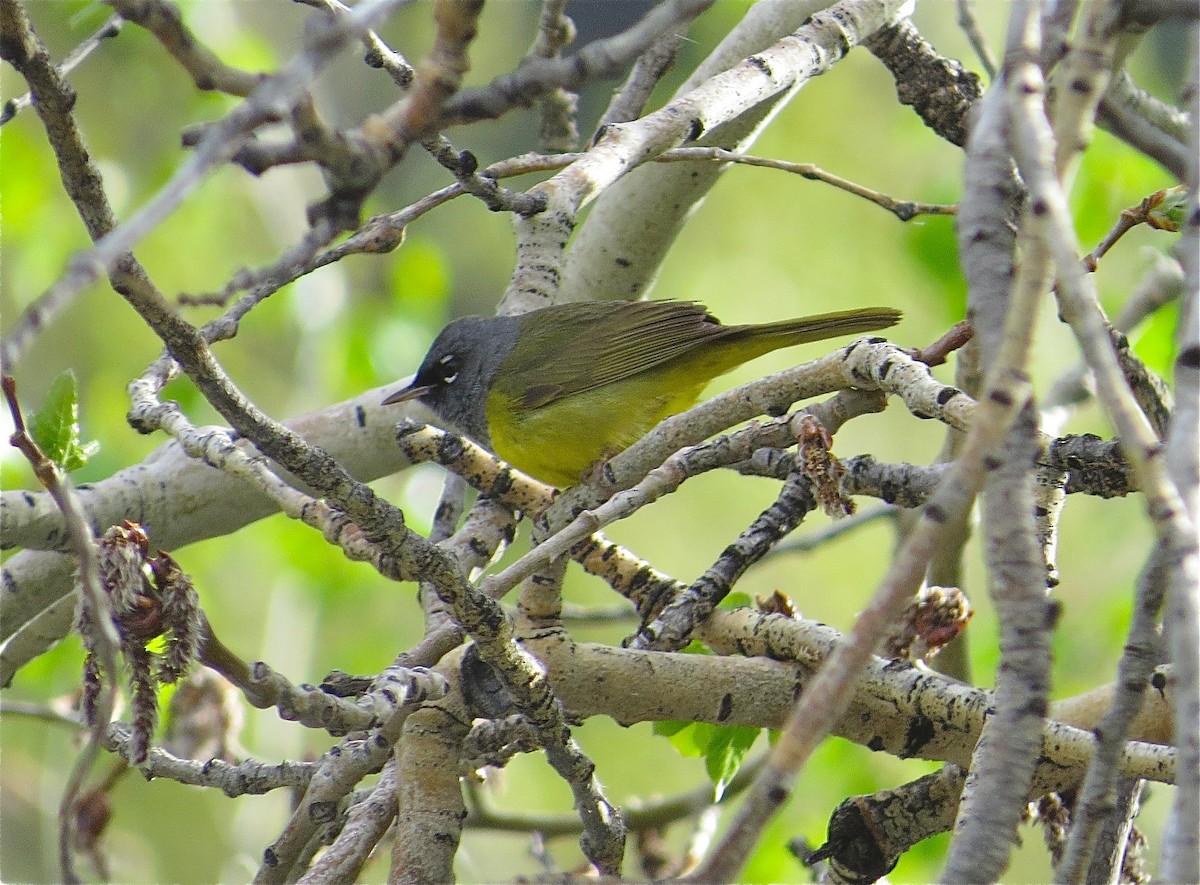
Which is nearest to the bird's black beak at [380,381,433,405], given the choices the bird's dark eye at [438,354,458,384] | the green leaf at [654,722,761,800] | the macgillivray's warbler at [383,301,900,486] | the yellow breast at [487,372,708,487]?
the macgillivray's warbler at [383,301,900,486]

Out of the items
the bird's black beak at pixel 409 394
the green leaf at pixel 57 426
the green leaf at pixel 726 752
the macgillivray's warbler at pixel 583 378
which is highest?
the macgillivray's warbler at pixel 583 378

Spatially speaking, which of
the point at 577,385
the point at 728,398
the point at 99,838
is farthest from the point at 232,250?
the point at 728,398

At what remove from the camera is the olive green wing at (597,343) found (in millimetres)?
4109

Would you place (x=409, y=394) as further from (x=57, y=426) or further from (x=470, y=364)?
(x=57, y=426)

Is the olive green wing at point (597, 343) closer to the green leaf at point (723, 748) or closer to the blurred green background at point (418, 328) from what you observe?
the blurred green background at point (418, 328)

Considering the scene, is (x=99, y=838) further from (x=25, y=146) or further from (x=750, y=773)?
(x=25, y=146)

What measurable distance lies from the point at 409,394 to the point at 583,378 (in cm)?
79

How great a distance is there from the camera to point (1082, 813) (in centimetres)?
120

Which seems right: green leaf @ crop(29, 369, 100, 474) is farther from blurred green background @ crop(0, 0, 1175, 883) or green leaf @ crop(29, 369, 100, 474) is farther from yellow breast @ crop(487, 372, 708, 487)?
yellow breast @ crop(487, 372, 708, 487)

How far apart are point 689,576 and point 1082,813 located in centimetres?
955

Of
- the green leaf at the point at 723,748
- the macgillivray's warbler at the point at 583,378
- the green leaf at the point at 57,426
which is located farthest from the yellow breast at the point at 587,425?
the green leaf at the point at 57,426

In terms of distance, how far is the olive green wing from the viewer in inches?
162

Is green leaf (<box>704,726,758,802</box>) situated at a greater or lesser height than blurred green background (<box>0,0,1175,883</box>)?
lesser

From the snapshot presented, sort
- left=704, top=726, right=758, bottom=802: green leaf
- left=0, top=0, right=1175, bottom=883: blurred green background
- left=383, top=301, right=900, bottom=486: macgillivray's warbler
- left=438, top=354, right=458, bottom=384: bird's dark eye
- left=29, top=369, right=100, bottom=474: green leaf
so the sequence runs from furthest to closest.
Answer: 1. left=0, top=0, right=1175, bottom=883: blurred green background
2. left=438, top=354, right=458, bottom=384: bird's dark eye
3. left=383, top=301, right=900, bottom=486: macgillivray's warbler
4. left=704, top=726, right=758, bottom=802: green leaf
5. left=29, top=369, right=100, bottom=474: green leaf
